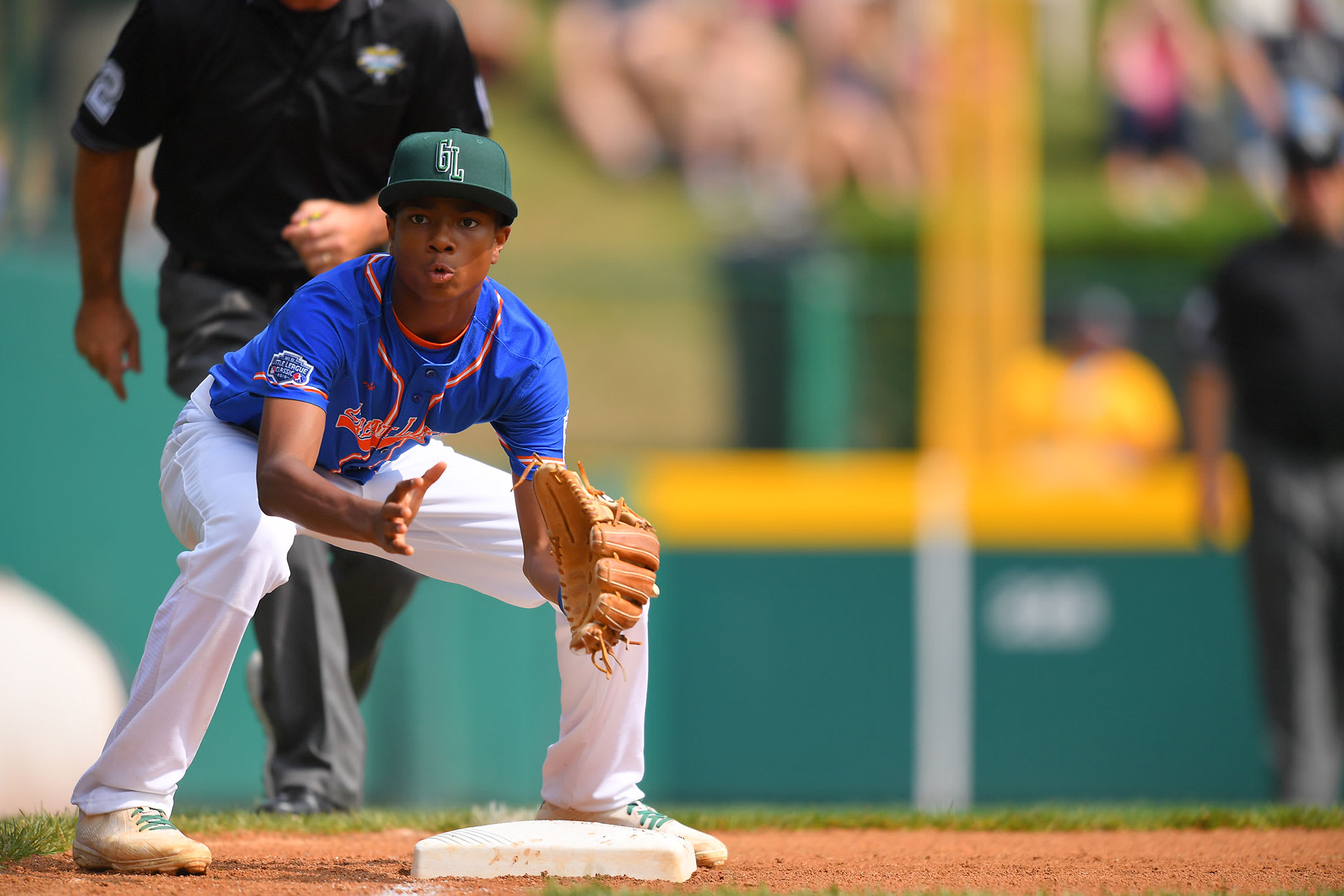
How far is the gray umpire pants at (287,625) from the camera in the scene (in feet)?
14.3

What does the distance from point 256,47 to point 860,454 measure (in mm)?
5815

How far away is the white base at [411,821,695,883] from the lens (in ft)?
10.6

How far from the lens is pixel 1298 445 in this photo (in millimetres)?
6668

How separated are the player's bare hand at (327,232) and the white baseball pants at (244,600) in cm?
62

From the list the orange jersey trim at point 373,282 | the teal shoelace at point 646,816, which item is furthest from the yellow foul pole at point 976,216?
the orange jersey trim at point 373,282

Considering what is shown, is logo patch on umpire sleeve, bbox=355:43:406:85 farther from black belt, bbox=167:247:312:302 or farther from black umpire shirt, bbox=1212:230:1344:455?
black umpire shirt, bbox=1212:230:1344:455

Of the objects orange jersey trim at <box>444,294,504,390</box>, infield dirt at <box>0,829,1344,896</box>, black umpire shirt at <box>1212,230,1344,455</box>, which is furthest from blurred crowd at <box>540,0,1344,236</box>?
orange jersey trim at <box>444,294,504,390</box>

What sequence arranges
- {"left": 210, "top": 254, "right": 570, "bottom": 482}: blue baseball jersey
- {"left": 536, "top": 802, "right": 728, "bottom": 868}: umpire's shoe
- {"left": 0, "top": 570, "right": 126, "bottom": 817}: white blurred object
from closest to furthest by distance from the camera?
{"left": 210, "top": 254, "right": 570, "bottom": 482}: blue baseball jersey
{"left": 536, "top": 802, "right": 728, "bottom": 868}: umpire's shoe
{"left": 0, "top": 570, "right": 126, "bottom": 817}: white blurred object

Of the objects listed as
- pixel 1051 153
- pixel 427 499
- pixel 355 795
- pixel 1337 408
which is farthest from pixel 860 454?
pixel 427 499

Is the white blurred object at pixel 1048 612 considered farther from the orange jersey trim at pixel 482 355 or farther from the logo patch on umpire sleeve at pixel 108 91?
the logo patch on umpire sleeve at pixel 108 91

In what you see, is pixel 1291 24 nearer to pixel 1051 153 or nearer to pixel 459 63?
pixel 1051 153

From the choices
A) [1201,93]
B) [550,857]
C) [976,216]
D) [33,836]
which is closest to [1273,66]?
[1201,93]

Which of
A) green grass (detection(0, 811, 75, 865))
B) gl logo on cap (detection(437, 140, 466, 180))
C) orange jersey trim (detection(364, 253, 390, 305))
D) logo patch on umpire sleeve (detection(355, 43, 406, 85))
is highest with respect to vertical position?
logo patch on umpire sleeve (detection(355, 43, 406, 85))

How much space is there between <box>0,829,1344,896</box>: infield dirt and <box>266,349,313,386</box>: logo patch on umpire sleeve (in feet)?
3.30
